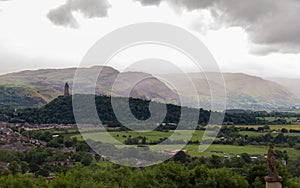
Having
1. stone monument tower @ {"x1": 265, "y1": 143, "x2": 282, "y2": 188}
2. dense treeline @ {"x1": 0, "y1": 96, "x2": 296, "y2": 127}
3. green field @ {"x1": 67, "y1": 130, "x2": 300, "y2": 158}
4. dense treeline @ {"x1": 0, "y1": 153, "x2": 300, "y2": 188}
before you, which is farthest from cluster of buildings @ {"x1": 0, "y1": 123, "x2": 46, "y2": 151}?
stone monument tower @ {"x1": 265, "y1": 143, "x2": 282, "y2": 188}

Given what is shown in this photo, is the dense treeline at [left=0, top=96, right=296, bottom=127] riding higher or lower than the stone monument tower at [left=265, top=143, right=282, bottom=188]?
lower

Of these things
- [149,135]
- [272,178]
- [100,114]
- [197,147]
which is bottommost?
[197,147]

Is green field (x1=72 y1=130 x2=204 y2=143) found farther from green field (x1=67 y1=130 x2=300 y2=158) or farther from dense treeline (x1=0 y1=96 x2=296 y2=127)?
dense treeline (x1=0 y1=96 x2=296 y2=127)

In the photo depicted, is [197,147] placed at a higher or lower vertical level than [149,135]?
lower

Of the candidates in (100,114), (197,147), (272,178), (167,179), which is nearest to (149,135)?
(197,147)

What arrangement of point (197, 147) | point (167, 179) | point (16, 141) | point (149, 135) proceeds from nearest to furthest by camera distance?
1. point (167, 179)
2. point (197, 147)
3. point (149, 135)
4. point (16, 141)

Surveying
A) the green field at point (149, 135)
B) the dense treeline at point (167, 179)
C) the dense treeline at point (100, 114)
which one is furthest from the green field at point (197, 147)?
the dense treeline at point (167, 179)

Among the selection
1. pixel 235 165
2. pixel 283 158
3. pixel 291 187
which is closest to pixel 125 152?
pixel 235 165

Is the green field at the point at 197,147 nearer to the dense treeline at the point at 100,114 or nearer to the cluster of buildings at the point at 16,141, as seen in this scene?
the dense treeline at the point at 100,114

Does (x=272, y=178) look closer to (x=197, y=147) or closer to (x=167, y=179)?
(x=167, y=179)

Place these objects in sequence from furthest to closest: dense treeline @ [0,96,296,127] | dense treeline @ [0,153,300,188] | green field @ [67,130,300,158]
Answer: dense treeline @ [0,96,296,127] → green field @ [67,130,300,158] → dense treeline @ [0,153,300,188]

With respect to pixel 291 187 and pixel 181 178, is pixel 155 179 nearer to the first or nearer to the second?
pixel 181 178
